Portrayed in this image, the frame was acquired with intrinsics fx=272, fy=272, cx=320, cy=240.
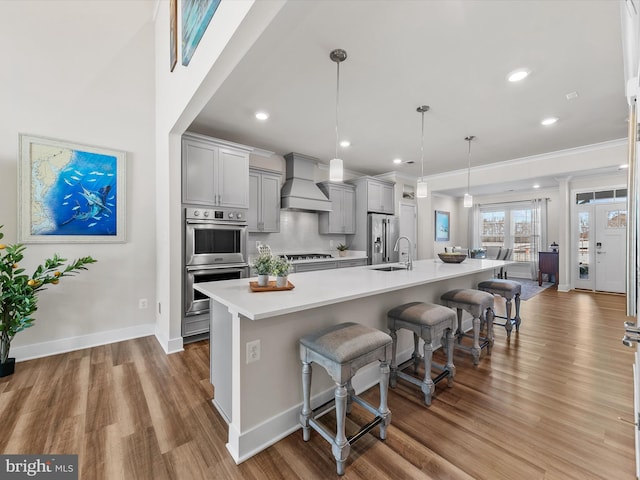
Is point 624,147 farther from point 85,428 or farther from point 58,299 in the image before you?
point 58,299

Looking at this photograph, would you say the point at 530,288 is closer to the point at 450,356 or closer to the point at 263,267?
the point at 450,356

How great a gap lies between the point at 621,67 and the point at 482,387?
3.12 metres

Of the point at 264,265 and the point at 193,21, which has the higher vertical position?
the point at 193,21

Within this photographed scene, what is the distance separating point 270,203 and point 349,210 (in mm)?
1905

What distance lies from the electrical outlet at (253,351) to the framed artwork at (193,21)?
2063 millimetres

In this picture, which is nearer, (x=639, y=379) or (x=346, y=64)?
(x=639, y=379)

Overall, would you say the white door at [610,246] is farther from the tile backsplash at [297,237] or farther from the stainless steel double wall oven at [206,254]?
the stainless steel double wall oven at [206,254]

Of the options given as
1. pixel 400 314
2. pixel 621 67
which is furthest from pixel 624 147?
pixel 400 314

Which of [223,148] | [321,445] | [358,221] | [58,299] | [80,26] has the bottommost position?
[321,445]

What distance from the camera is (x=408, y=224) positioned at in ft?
21.4

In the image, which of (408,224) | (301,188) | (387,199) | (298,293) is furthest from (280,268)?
(408,224)

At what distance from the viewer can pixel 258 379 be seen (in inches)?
64.1

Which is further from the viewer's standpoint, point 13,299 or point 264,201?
point 264,201

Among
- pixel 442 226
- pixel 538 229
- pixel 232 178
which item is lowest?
pixel 538 229
